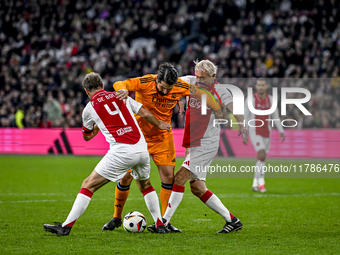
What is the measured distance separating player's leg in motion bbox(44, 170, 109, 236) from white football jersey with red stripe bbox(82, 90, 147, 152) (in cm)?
47

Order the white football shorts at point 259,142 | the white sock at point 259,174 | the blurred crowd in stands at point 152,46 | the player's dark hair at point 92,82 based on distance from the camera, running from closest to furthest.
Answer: the player's dark hair at point 92,82
the white sock at point 259,174
the white football shorts at point 259,142
the blurred crowd in stands at point 152,46

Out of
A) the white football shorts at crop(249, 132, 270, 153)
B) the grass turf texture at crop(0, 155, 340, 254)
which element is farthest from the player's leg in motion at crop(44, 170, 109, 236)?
the white football shorts at crop(249, 132, 270, 153)

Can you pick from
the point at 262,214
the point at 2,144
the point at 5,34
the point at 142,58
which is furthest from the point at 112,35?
the point at 262,214

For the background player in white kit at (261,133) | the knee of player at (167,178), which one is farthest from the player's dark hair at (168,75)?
the background player in white kit at (261,133)

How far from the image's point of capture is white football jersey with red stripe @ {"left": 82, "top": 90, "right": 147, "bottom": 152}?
18.6 feet

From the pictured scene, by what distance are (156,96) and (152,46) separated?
16.9 metres

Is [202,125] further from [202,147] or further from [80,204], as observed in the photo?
[80,204]

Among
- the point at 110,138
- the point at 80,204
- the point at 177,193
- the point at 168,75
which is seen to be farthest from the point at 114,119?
the point at 177,193

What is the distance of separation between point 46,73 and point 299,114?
11.9m

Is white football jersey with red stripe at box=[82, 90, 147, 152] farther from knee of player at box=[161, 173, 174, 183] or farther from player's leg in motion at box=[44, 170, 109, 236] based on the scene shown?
knee of player at box=[161, 173, 174, 183]

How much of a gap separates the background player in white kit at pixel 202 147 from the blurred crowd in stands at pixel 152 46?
10730mm

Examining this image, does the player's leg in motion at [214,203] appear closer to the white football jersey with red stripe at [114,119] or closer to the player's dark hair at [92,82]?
the white football jersey with red stripe at [114,119]

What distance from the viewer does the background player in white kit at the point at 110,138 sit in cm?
561

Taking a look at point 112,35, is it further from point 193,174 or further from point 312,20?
point 193,174
